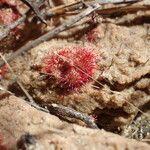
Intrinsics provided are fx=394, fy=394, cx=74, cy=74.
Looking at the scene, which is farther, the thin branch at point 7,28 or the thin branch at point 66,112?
the thin branch at point 7,28

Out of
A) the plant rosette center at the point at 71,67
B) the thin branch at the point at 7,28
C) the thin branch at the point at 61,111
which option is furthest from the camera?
the thin branch at the point at 7,28

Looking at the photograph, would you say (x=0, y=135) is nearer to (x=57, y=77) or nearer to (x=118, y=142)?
(x=57, y=77)

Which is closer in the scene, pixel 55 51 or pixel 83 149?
pixel 83 149

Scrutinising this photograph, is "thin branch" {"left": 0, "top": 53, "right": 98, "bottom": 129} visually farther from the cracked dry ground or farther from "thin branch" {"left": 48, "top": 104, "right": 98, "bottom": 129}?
the cracked dry ground

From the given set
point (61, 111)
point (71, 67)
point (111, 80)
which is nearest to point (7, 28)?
point (71, 67)

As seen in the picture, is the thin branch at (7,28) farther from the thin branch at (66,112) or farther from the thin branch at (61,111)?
the thin branch at (66,112)

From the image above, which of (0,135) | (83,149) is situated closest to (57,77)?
(0,135)

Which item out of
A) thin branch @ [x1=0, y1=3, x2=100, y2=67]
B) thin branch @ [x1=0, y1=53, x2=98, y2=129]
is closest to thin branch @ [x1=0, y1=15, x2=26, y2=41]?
thin branch @ [x1=0, y1=3, x2=100, y2=67]

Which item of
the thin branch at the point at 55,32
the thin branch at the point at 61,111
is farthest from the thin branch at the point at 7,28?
the thin branch at the point at 61,111
